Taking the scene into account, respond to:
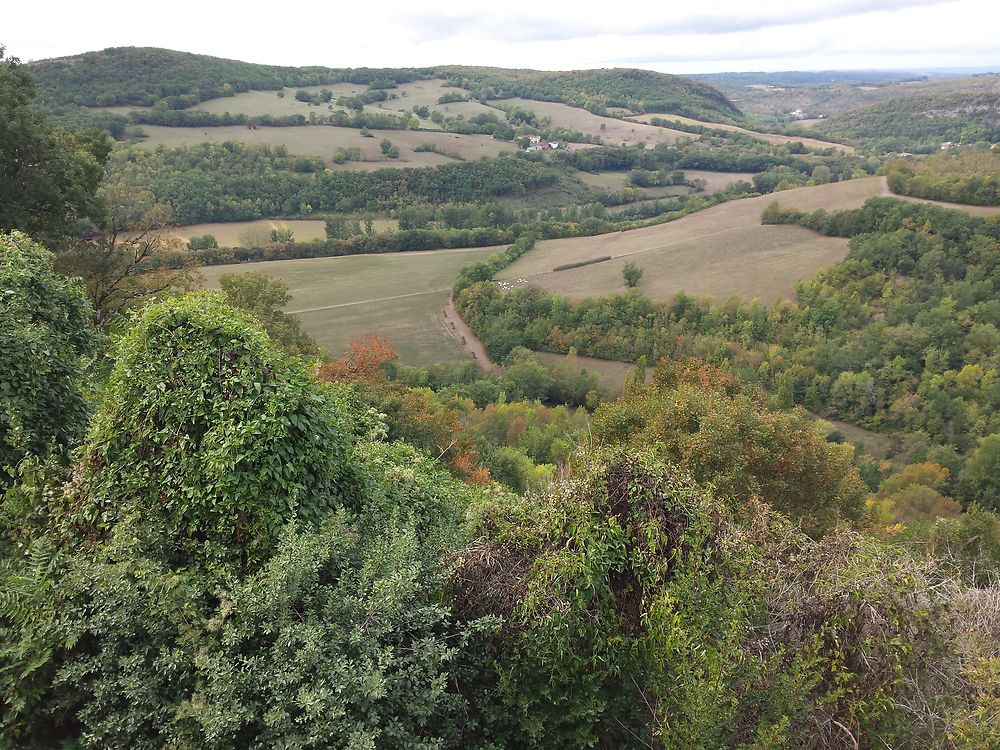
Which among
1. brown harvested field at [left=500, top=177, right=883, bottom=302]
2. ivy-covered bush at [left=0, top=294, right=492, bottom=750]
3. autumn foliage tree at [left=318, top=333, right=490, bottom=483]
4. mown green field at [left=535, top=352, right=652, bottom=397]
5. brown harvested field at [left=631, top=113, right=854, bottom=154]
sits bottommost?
mown green field at [left=535, top=352, right=652, bottom=397]

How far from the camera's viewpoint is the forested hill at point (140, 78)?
4018 inches

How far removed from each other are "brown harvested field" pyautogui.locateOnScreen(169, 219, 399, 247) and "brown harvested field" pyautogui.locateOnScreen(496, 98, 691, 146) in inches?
3225

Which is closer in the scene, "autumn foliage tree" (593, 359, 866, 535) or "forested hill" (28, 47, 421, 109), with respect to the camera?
"autumn foliage tree" (593, 359, 866, 535)

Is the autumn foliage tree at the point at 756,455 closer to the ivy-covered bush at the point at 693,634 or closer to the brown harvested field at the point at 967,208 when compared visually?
the ivy-covered bush at the point at 693,634

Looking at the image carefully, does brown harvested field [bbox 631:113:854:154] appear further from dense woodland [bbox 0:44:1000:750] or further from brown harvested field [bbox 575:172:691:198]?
dense woodland [bbox 0:44:1000:750]

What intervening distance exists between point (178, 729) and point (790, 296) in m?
73.4

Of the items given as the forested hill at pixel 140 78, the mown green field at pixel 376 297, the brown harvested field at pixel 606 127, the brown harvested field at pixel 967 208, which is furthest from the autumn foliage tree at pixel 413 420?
the brown harvested field at pixel 606 127

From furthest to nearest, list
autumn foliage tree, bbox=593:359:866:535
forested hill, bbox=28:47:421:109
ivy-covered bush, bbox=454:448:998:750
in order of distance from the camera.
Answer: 1. forested hill, bbox=28:47:421:109
2. autumn foliage tree, bbox=593:359:866:535
3. ivy-covered bush, bbox=454:448:998:750

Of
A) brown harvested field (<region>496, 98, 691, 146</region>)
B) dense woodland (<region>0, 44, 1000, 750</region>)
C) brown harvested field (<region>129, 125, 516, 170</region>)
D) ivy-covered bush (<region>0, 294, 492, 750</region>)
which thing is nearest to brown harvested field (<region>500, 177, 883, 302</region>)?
brown harvested field (<region>129, 125, 516, 170</region>)

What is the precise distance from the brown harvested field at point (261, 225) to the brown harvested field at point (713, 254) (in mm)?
27142

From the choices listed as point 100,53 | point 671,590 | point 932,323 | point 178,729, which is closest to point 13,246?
point 178,729

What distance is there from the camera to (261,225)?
8888cm

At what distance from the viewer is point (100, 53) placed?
114750 millimetres

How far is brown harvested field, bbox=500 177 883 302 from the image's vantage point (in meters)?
72.9
